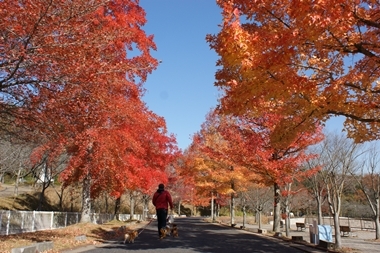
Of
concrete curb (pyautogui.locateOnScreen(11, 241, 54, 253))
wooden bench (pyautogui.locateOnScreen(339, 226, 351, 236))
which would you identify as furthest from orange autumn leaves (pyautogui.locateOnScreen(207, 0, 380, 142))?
wooden bench (pyautogui.locateOnScreen(339, 226, 351, 236))

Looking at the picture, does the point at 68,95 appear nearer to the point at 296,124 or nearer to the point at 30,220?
the point at 296,124

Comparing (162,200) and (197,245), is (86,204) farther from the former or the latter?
(197,245)

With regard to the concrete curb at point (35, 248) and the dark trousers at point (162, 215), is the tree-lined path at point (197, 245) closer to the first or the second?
the dark trousers at point (162, 215)

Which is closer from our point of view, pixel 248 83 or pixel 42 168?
pixel 248 83

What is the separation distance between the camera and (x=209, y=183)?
29.4m

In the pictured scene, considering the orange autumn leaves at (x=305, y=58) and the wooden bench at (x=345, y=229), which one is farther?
the wooden bench at (x=345, y=229)

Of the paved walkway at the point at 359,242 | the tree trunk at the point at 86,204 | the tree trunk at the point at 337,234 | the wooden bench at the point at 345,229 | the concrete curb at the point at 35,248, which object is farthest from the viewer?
the wooden bench at the point at 345,229

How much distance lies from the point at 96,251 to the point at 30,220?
7610 mm

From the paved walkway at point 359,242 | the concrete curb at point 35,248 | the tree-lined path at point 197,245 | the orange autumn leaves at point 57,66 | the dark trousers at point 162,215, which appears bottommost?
the paved walkway at point 359,242

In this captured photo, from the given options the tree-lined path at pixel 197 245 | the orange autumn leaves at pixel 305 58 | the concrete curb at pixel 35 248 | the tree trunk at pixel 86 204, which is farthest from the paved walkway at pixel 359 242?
the tree trunk at pixel 86 204

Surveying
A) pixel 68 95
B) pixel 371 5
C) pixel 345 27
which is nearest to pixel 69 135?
pixel 68 95

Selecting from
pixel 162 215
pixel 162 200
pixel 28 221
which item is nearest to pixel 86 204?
pixel 28 221

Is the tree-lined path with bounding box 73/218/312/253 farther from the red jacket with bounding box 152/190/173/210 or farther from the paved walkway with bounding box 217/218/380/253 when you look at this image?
the paved walkway with bounding box 217/218/380/253

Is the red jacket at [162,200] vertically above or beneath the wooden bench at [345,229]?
above
